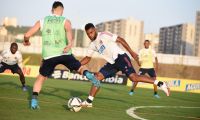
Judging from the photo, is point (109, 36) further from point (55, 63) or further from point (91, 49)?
point (55, 63)

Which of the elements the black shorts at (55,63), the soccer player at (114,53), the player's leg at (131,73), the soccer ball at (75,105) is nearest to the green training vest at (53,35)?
the black shorts at (55,63)

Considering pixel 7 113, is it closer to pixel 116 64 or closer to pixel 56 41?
pixel 56 41

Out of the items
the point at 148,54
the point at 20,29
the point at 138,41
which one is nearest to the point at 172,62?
the point at 148,54

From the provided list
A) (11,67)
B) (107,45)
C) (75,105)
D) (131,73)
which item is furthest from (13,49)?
(75,105)

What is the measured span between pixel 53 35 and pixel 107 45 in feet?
6.55

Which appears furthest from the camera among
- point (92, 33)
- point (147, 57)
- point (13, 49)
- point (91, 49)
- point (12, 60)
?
point (147, 57)

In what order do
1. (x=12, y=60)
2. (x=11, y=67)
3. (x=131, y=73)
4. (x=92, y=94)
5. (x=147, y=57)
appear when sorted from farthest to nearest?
(x=147, y=57), (x=11, y=67), (x=12, y=60), (x=92, y=94), (x=131, y=73)

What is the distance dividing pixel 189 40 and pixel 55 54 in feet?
636

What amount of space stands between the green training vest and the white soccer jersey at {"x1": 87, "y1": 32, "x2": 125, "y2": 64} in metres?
1.66

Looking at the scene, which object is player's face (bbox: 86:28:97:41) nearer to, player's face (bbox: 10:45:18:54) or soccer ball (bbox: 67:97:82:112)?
soccer ball (bbox: 67:97:82:112)

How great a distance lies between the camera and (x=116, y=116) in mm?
9164

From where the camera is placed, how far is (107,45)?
11.1m

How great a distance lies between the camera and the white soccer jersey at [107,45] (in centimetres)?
1106

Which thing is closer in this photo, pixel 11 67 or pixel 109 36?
pixel 109 36
